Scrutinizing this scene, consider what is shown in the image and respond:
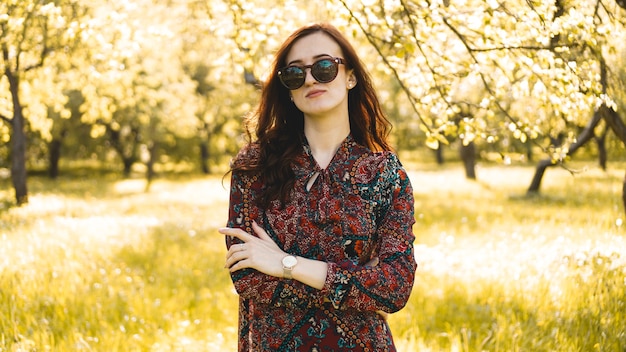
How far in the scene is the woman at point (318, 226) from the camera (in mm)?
2408

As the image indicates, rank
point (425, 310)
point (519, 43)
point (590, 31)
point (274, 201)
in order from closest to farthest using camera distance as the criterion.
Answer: point (274, 201), point (590, 31), point (519, 43), point (425, 310)

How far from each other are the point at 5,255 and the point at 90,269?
1.15m

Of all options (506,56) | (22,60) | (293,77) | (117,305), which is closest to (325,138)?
(293,77)

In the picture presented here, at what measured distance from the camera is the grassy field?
16.3 feet

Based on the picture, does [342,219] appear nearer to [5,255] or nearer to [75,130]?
[5,255]

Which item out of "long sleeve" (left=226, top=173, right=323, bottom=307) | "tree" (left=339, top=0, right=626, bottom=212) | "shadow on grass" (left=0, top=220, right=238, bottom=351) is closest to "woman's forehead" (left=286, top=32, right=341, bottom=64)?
"long sleeve" (left=226, top=173, right=323, bottom=307)

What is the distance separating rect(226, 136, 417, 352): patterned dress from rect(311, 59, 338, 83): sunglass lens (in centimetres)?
34

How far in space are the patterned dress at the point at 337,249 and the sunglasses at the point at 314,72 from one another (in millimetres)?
350

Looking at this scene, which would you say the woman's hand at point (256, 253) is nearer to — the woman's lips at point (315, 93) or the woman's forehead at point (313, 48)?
the woman's lips at point (315, 93)

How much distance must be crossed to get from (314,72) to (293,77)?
10cm

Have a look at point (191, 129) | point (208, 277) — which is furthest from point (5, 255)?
point (191, 129)

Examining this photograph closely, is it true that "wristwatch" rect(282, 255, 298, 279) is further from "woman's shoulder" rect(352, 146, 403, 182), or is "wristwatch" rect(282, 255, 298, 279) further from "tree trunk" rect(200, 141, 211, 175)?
"tree trunk" rect(200, 141, 211, 175)

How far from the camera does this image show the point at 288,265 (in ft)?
7.91

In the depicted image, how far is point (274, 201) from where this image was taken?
8.50 ft
